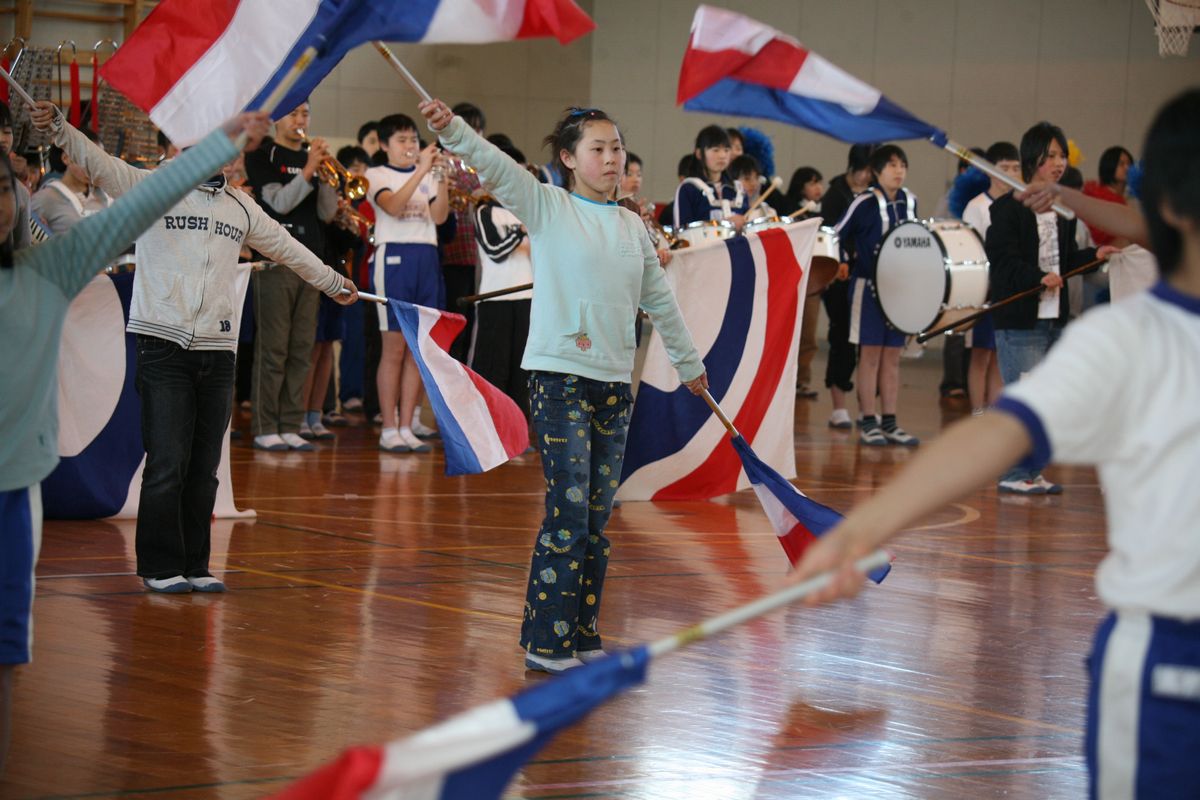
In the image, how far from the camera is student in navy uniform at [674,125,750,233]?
9922 millimetres

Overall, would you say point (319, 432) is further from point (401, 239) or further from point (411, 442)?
point (401, 239)

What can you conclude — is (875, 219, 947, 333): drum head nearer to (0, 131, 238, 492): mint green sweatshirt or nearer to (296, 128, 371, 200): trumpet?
(296, 128, 371, 200): trumpet

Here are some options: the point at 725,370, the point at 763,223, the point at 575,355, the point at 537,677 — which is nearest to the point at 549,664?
the point at 537,677

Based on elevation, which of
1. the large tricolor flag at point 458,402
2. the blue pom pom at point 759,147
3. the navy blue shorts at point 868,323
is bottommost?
the large tricolor flag at point 458,402

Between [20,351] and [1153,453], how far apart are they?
2.01 meters

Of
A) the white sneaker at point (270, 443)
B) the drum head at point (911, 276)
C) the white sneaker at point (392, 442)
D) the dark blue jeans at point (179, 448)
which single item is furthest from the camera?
the drum head at point (911, 276)

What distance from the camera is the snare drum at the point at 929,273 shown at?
9227 mm

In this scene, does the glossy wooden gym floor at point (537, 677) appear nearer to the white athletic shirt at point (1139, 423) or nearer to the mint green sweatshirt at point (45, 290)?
the mint green sweatshirt at point (45, 290)

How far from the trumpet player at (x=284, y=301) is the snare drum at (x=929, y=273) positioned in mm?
3622

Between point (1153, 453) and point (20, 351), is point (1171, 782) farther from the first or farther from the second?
point (20, 351)

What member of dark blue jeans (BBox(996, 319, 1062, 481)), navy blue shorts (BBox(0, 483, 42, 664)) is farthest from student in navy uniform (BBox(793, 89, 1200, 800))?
dark blue jeans (BBox(996, 319, 1062, 481))

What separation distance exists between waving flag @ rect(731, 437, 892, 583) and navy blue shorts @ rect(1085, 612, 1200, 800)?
2900 mm

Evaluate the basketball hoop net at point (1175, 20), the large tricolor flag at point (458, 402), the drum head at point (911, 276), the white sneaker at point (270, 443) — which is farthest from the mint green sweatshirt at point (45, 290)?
the basketball hoop net at point (1175, 20)

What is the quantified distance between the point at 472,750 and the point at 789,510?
3368 mm
